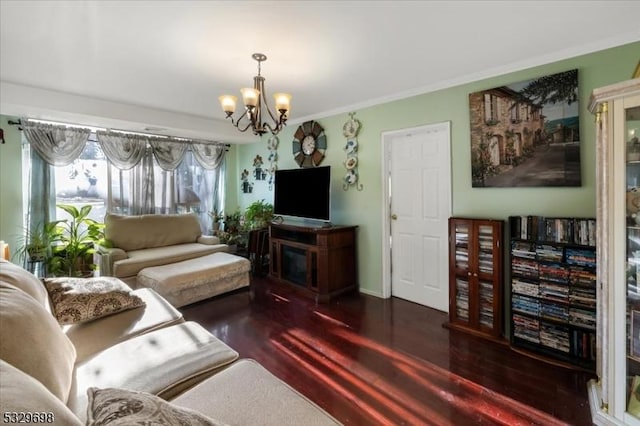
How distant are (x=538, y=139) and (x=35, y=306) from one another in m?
3.33

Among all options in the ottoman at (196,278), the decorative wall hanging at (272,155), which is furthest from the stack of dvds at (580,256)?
the decorative wall hanging at (272,155)

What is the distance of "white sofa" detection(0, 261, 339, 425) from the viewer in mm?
692

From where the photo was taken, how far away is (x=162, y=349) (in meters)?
1.45

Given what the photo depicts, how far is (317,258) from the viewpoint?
139 inches

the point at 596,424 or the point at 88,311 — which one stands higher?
the point at 88,311

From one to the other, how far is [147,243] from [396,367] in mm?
3699

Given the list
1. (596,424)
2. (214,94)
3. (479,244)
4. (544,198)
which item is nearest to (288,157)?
(214,94)

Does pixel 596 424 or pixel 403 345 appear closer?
pixel 596 424

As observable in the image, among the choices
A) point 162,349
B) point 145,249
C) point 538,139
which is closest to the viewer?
point 162,349

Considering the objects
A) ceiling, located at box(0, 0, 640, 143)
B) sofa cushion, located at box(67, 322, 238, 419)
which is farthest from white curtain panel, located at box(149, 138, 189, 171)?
sofa cushion, located at box(67, 322, 238, 419)

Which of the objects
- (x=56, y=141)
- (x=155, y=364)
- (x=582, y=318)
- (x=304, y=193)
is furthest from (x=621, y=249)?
(x=56, y=141)

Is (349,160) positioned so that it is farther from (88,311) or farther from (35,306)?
(35,306)

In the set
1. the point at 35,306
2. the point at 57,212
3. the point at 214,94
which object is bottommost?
the point at 35,306

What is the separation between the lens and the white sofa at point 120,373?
69 cm
